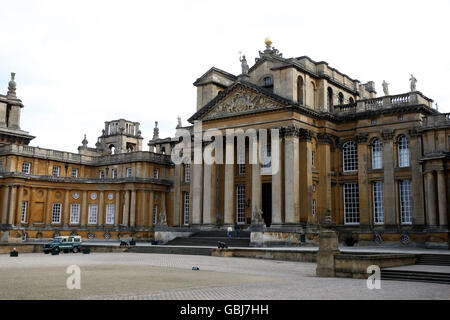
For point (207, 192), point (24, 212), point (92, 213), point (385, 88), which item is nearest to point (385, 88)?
point (385, 88)

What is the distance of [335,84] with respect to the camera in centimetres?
4609

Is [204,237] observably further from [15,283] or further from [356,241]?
[15,283]

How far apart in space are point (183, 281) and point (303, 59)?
3075cm

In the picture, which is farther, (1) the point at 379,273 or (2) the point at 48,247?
(2) the point at 48,247

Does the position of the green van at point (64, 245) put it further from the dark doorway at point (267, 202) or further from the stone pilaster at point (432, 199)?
the stone pilaster at point (432, 199)

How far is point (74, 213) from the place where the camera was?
56219 millimetres

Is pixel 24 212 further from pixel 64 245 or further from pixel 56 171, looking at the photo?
pixel 64 245

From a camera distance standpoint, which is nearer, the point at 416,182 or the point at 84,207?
the point at 416,182

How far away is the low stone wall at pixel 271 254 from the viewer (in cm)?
2714

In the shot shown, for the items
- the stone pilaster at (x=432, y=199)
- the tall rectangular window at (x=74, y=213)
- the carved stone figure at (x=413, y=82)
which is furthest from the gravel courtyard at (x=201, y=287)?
the tall rectangular window at (x=74, y=213)

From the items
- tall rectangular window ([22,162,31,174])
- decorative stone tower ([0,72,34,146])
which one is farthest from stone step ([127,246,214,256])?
decorative stone tower ([0,72,34,146])

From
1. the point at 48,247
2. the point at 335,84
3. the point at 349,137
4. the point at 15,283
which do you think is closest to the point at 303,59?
the point at 335,84

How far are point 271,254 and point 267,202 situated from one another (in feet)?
49.6
